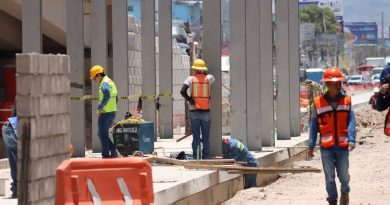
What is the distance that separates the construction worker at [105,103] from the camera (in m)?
18.7

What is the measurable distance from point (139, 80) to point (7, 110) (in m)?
4.62

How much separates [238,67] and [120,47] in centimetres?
390

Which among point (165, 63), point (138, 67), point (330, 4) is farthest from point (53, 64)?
point (330, 4)

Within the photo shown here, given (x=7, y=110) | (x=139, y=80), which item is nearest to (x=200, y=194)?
(x=7, y=110)

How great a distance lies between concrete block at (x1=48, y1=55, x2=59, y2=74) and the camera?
10665mm

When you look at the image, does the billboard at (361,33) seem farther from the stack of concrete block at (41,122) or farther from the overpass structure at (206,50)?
the stack of concrete block at (41,122)

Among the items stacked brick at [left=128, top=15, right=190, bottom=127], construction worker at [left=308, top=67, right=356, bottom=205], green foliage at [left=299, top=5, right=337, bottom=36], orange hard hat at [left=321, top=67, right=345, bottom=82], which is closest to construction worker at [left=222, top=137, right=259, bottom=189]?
construction worker at [left=308, top=67, right=356, bottom=205]

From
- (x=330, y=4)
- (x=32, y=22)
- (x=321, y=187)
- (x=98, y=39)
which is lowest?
(x=321, y=187)

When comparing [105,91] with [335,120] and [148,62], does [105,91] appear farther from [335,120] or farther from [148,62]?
[148,62]

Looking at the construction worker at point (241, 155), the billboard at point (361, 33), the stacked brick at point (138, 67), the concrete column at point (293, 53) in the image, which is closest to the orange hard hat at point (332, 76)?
the construction worker at point (241, 155)

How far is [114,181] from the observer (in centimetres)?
989

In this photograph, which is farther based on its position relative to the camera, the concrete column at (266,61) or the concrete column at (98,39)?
the concrete column at (266,61)

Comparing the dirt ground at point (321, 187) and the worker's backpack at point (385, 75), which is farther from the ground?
the worker's backpack at point (385, 75)

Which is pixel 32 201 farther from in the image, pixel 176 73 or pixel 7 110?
pixel 176 73
